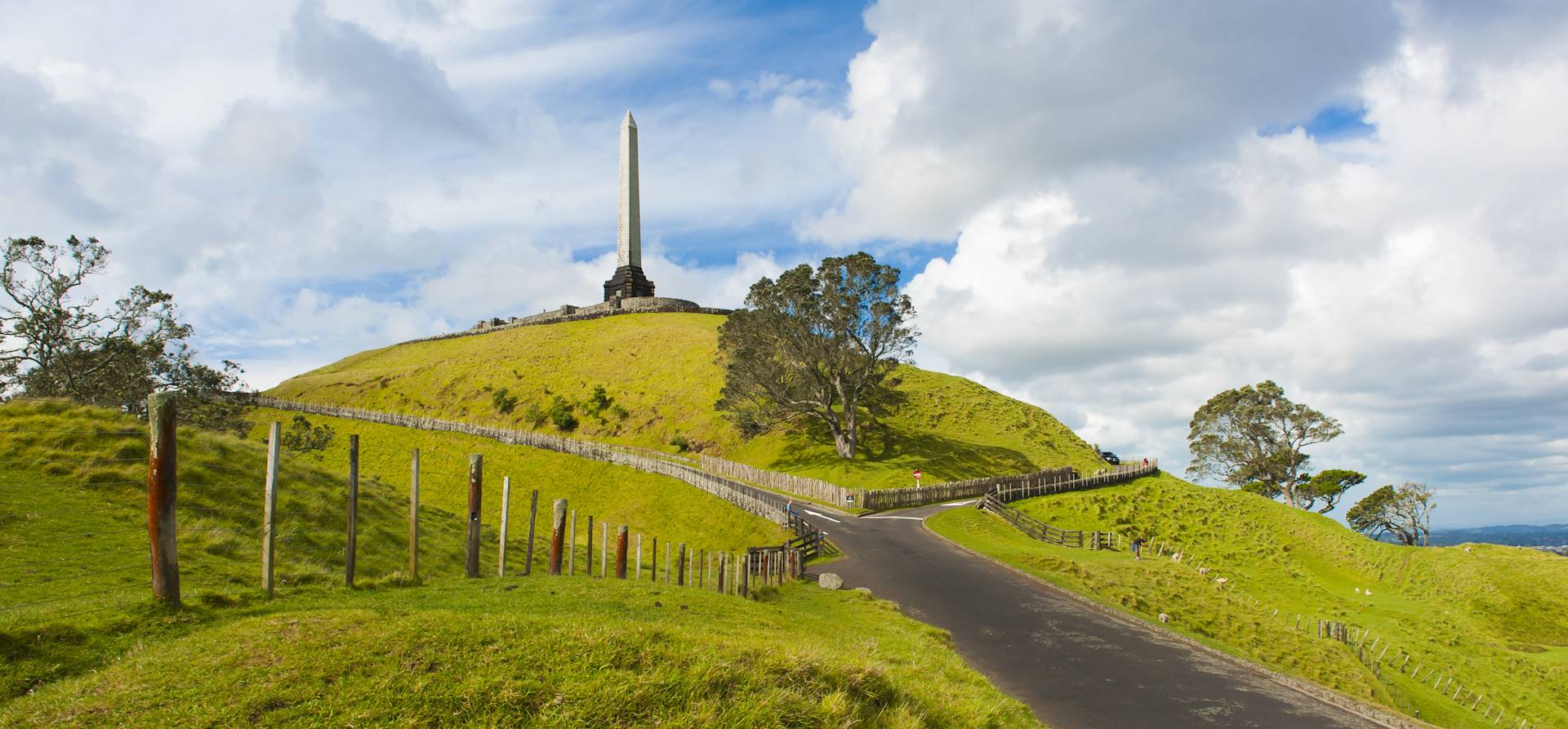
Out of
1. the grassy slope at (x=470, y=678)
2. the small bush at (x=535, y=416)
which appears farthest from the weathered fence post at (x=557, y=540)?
the small bush at (x=535, y=416)

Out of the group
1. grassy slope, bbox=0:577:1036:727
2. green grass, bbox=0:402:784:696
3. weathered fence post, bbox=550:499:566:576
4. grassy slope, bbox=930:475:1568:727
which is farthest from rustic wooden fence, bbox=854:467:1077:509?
grassy slope, bbox=0:577:1036:727

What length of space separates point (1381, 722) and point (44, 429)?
33530 millimetres

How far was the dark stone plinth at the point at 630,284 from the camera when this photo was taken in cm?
11388

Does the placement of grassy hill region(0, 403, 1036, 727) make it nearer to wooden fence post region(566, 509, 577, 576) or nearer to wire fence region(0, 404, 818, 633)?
wire fence region(0, 404, 818, 633)

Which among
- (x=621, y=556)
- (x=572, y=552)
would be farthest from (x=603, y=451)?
(x=572, y=552)

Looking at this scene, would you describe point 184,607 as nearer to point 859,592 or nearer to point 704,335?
point 859,592

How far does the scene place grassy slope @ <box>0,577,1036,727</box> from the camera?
23.1 ft

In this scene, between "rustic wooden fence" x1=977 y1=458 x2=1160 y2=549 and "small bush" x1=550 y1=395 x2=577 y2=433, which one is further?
"small bush" x1=550 y1=395 x2=577 y2=433

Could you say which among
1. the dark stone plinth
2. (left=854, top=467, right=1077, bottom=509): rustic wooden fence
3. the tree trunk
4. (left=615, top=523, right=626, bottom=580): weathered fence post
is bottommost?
(left=854, top=467, right=1077, bottom=509): rustic wooden fence

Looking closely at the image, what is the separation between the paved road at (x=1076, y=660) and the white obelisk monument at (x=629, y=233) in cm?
8239

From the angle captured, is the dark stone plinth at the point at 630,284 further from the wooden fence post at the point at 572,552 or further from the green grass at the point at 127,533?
the wooden fence post at the point at 572,552

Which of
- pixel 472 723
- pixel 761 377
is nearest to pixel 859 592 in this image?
pixel 472 723

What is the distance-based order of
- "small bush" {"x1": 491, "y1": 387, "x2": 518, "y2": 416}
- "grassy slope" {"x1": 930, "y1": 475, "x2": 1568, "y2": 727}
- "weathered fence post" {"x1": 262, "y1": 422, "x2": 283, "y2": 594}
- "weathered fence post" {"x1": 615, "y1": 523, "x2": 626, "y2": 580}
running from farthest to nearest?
"small bush" {"x1": 491, "y1": 387, "x2": 518, "y2": 416} → "grassy slope" {"x1": 930, "y1": 475, "x2": 1568, "y2": 727} → "weathered fence post" {"x1": 615, "y1": 523, "x2": 626, "y2": 580} → "weathered fence post" {"x1": 262, "y1": 422, "x2": 283, "y2": 594}

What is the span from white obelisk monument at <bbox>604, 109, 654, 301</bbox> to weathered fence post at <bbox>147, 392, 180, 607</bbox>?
96.3m
